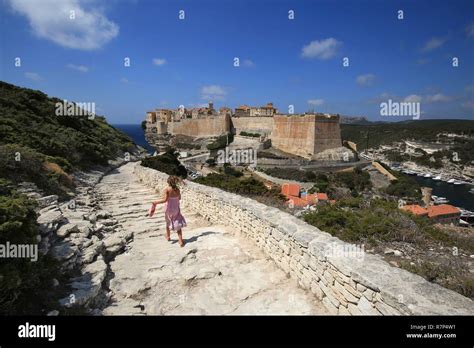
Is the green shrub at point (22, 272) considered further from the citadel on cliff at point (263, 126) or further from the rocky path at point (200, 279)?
the citadel on cliff at point (263, 126)

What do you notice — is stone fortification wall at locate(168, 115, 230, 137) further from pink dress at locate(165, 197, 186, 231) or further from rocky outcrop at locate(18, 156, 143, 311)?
pink dress at locate(165, 197, 186, 231)

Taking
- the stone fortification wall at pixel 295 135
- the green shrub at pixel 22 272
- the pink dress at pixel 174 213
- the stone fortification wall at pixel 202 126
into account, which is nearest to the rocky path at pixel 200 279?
the pink dress at pixel 174 213

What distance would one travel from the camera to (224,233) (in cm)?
549

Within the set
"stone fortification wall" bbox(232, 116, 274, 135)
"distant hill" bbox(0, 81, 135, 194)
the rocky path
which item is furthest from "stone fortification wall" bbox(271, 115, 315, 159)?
the rocky path

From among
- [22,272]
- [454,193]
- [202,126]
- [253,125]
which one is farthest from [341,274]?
[202,126]

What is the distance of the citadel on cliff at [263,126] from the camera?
4116 centimetres

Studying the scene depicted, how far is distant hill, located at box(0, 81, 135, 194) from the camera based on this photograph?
693cm

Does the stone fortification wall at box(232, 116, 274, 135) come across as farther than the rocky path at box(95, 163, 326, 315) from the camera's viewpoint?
Yes

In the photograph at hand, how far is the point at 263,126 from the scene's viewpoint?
51125mm

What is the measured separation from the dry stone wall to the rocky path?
22 cm

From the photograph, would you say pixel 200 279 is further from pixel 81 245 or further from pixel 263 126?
pixel 263 126

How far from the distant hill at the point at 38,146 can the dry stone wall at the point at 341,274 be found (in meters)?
5.49
